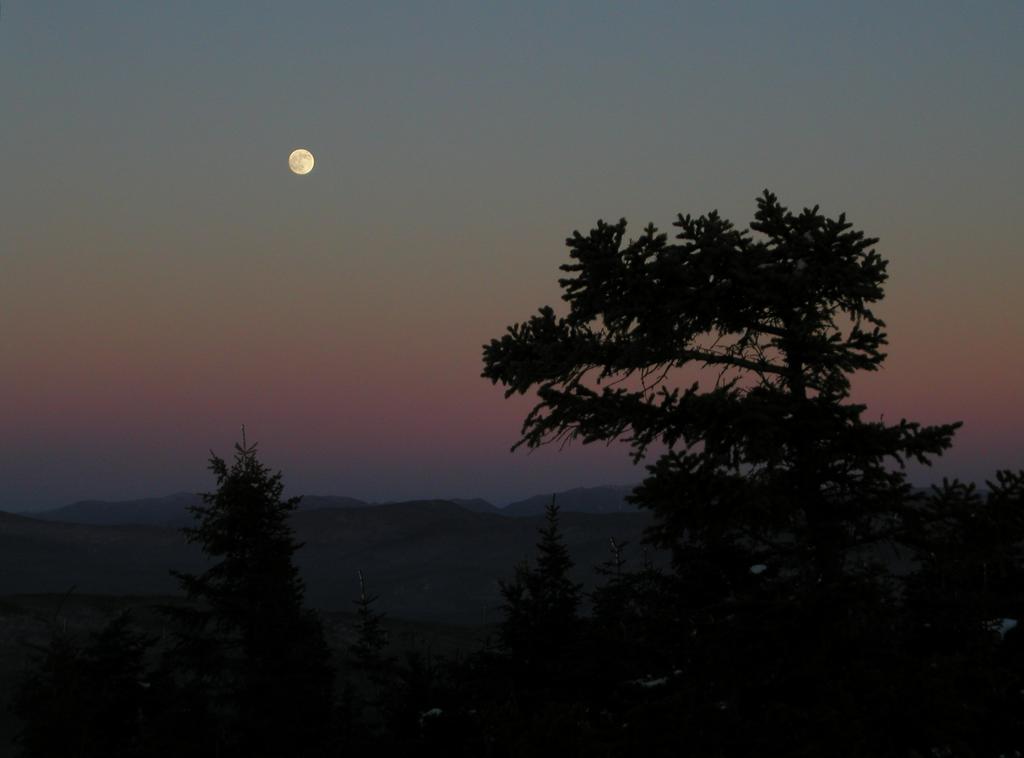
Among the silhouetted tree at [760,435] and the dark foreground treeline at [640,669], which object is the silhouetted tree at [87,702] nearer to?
the dark foreground treeline at [640,669]

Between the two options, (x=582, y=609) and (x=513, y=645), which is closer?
(x=513, y=645)

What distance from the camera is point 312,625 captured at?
26.9 m

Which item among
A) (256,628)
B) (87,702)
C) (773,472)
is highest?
(773,472)

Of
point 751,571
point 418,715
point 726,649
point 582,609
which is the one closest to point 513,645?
point 418,715

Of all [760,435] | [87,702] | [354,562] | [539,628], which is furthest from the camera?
[354,562]

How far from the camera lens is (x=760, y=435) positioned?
983cm

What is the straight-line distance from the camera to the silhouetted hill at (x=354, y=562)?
138 metres

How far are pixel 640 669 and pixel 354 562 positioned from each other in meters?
173

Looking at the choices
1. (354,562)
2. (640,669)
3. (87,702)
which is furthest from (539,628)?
(354,562)

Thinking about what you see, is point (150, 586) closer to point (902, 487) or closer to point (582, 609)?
point (582, 609)

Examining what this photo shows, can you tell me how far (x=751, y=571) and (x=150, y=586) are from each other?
464 ft

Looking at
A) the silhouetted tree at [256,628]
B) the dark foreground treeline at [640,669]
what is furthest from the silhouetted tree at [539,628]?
the silhouetted tree at [256,628]

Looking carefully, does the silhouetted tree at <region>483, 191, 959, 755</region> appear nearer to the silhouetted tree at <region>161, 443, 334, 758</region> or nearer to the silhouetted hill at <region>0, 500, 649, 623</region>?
the silhouetted tree at <region>161, 443, 334, 758</region>

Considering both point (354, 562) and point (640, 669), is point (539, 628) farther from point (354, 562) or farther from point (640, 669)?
point (354, 562)
